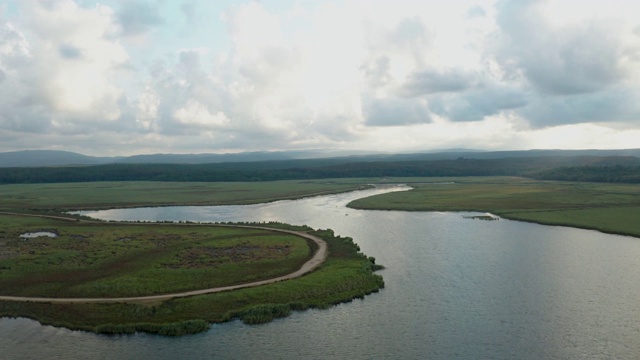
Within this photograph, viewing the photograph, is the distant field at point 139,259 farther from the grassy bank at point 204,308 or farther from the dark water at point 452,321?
the dark water at point 452,321

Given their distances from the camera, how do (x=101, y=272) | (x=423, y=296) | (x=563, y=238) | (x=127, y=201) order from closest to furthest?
(x=423, y=296) → (x=101, y=272) → (x=563, y=238) → (x=127, y=201)

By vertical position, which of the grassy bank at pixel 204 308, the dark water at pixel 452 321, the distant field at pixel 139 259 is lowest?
the dark water at pixel 452 321

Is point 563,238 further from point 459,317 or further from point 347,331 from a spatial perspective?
point 347,331

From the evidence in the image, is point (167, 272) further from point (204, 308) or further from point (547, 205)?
point (547, 205)

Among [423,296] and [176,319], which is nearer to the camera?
[176,319]

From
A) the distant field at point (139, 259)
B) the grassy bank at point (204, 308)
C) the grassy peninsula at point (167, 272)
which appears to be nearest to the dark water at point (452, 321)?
the grassy bank at point (204, 308)

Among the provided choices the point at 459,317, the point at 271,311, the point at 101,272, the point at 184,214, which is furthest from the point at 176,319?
the point at 184,214
